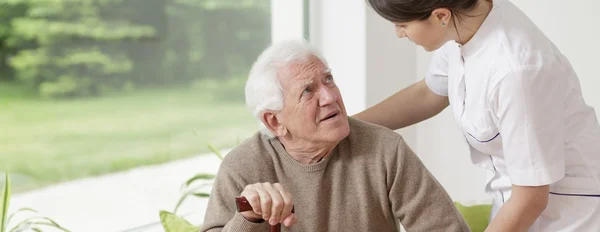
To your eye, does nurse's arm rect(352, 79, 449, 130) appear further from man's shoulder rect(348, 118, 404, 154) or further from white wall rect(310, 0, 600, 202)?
white wall rect(310, 0, 600, 202)

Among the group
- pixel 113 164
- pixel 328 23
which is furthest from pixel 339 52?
pixel 113 164

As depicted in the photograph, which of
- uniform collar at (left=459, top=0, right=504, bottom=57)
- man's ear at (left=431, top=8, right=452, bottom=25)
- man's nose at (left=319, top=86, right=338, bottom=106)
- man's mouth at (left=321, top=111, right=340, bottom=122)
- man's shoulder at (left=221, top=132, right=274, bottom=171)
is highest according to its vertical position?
man's ear at (left=431, top=8, right=452, bottom=25)

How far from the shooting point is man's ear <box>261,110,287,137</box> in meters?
2.09

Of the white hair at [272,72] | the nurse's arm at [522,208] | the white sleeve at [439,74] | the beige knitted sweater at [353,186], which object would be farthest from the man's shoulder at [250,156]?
the nurse's arm at [522,208]

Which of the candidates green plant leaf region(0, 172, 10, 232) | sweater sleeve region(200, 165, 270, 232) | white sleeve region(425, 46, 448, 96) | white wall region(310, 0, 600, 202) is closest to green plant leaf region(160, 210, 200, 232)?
sweater sleeve region(200, 165, 270, 232)

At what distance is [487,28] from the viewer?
188 centimetres

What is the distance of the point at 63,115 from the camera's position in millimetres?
2676

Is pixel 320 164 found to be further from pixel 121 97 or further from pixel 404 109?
pixel 121 97

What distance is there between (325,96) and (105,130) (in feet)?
3.46

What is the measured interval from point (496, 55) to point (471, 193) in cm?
138

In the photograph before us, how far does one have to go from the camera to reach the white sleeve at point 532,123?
174 centimetres

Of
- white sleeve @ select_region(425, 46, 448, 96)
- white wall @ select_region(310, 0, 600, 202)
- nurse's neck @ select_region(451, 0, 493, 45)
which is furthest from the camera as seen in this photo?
white wall @ select_region(310, 0, 600, 202)

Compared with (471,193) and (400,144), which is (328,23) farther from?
(400,144)

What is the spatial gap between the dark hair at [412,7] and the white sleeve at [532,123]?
0.62ft
